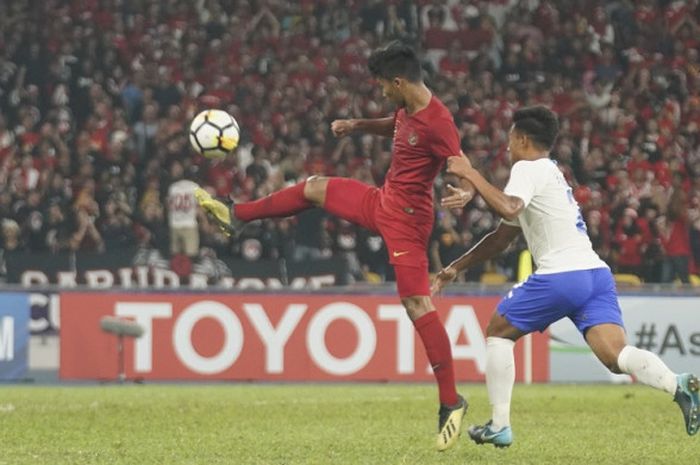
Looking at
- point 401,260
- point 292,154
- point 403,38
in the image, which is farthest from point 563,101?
point 401,260

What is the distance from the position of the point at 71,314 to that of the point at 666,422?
26.9ft

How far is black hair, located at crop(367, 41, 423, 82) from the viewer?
33.8 feet

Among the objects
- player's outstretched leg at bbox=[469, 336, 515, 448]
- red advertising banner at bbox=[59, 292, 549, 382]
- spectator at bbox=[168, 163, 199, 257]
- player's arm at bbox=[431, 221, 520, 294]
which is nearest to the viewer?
player's outstretched leg at bbox=[469, 336, 515, 448]

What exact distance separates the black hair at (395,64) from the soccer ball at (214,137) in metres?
1.81

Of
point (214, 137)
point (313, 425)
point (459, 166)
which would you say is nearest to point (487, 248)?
point (459, 166)

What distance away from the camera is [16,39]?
29.2 metres

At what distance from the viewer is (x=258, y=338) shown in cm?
1894

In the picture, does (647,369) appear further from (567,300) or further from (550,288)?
(550,288)

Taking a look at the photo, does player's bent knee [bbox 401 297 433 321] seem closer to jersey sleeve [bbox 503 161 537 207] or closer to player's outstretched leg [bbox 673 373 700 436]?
jersey sleeve [bbox 503 161 537 207]

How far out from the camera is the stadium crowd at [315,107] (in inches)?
938

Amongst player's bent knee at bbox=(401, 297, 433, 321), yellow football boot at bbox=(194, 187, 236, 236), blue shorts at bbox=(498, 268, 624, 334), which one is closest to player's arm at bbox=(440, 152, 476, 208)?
blue shorts at bbox=(498, 268, 624, 334)

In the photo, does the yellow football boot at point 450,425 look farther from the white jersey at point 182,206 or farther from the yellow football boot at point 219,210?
the white jersey at point 182,206

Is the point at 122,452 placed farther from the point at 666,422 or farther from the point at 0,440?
the point at 666,422

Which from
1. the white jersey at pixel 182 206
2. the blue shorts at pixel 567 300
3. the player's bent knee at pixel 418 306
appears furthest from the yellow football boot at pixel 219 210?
the white jersey at pixel 182 206
